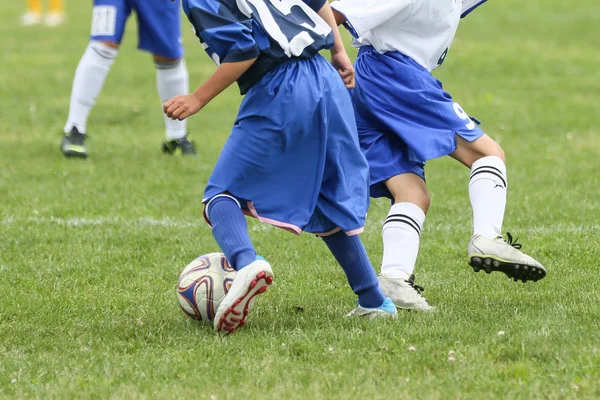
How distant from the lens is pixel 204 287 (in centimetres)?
426

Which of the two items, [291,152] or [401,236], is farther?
[401,236]

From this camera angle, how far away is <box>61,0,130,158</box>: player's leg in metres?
8.02

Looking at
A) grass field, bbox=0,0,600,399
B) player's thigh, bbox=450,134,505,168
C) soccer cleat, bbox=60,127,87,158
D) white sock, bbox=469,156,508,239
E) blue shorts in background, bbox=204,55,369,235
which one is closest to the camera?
grass field, bbox=0,0,600,399

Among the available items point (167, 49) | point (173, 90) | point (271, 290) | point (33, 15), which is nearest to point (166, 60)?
point (167, 49)

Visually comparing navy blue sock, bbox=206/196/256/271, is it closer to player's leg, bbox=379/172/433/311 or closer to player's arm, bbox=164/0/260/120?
player's arm, bbox=164/0/260/120

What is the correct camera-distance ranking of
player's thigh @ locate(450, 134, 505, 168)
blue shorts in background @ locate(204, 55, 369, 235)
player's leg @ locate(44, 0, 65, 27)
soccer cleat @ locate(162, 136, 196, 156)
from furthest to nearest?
player's leg @ locate(44, 0, 65, 27)
soccer cleat @ locate(162, 136, 196, 156)
player's thigh @ locate(450, 134, 505, 168)
blue shorts in background @ locate(204, 55, 369, 235)

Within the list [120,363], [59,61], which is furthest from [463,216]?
[59,61]

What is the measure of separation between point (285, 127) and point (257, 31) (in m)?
0.36

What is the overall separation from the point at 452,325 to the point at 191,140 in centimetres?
508

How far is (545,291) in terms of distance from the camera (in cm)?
458

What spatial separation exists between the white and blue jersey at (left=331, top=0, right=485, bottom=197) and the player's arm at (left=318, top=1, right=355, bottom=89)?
6.8 inches

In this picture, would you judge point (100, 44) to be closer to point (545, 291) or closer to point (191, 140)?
point (191, 140)

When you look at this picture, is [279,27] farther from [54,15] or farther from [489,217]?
[54,15]

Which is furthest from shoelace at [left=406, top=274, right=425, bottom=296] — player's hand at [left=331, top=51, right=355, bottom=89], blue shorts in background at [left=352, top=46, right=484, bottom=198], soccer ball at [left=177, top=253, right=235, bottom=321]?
player's hand at [left=331, top=51, right=355, bottom=89]
